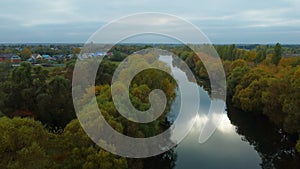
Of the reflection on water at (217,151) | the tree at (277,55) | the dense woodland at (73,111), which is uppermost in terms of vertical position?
the tree at (277,55)

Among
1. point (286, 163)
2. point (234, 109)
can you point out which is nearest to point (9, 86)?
point (286, 163)

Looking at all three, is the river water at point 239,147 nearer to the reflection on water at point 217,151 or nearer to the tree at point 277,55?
the reflection on water at point 217,151

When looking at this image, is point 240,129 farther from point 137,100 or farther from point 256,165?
point 137,100

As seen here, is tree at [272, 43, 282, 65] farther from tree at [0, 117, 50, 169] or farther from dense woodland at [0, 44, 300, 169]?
tree at [0, 117, 50, 169]

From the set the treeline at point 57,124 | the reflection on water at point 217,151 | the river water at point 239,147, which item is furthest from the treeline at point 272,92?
the treeline at point 57,124

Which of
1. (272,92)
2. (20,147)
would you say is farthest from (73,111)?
(272,92)

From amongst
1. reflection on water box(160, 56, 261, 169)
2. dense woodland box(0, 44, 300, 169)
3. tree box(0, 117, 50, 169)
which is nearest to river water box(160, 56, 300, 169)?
reflection on water box(160, 56, 261, 169)
